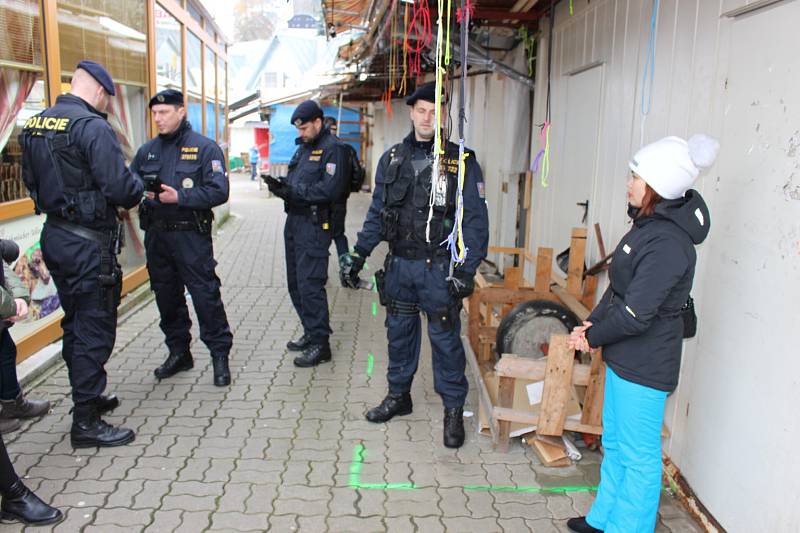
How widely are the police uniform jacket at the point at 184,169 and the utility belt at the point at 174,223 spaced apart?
0.02 metres

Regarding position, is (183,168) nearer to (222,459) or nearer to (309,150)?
(309,150)

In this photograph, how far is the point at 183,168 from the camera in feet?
14.0

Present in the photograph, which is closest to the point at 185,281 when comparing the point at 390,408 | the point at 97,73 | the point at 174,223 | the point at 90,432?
the point at 174,223

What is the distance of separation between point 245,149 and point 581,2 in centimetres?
3343

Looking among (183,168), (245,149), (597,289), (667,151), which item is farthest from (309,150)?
(245,149)

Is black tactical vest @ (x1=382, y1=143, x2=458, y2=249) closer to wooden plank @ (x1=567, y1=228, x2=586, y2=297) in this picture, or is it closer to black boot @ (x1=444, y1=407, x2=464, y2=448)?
black boot @ (x1=444, y1=407, x2=464, y2=448)

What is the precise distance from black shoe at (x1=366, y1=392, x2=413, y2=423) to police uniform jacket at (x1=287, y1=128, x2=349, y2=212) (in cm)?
167

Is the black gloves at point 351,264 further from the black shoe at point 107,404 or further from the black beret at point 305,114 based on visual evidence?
the black shoe at point 107,404

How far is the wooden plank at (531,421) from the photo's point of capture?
3.57m

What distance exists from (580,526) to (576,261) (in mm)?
2115

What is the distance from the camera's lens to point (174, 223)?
14.0ft

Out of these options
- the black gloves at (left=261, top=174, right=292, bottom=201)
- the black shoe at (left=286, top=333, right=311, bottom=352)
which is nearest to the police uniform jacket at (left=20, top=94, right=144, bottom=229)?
the black gloves at (left=261, top=174, right=292, bottom=201)

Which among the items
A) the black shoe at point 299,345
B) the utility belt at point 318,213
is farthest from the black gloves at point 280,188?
the black shoe at point 299,345

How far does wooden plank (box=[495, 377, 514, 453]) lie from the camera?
361 cm
